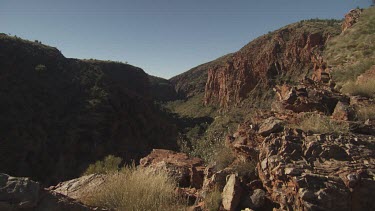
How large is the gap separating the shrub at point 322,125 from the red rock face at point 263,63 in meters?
55.7

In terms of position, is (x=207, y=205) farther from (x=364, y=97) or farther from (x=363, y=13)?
(x=363, y=13)

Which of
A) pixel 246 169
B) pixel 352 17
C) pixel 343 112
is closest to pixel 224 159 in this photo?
pixel 246 169

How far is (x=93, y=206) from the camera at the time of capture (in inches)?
158

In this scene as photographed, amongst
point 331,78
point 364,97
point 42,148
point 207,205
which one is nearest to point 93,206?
point 207,205

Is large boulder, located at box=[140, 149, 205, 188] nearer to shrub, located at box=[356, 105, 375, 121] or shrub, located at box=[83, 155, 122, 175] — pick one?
shrub, located at box=[83, 155, 122, 175]

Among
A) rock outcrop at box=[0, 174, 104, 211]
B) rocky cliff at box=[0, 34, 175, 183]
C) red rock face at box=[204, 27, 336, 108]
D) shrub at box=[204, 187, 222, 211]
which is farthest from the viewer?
red rock face at box=[204, 27, 336, 108]

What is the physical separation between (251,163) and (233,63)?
8113 cm

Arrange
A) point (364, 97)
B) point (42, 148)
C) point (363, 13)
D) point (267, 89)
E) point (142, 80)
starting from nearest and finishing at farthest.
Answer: point (364, 97), point (363, 13), point (42, 148), point (267, 89), point (142, 80)

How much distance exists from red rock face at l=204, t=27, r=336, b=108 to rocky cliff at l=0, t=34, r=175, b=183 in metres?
29.9

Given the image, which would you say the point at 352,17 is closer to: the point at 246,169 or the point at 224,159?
the point at 224,159

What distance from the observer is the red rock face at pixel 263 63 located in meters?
62.9

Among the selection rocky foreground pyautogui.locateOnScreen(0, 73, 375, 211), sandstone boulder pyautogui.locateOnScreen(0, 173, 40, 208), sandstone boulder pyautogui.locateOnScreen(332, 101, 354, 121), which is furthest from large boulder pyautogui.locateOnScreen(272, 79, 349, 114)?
sandstone boulder pyautogui.locateOnScreen(0, 173, 40, 208)

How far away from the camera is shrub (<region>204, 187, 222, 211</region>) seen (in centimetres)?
417

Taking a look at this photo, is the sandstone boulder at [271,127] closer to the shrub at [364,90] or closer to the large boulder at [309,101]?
the large boulder at [309,101]
